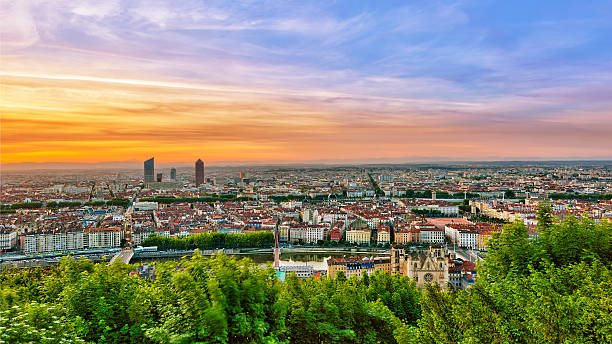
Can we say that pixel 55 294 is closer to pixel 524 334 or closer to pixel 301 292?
pixel 301 292

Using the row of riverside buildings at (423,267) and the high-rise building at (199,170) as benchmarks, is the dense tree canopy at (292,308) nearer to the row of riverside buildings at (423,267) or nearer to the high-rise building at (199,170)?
the row of riverside buildings at (423,267)

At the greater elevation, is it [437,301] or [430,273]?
[437,301]

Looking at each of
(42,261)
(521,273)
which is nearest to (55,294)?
(521,273)

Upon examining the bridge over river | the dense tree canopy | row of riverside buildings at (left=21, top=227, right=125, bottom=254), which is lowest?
the bridge over river

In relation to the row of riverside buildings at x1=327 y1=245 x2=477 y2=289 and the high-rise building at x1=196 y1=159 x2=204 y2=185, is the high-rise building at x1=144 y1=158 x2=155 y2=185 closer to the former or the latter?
the high-rise building at x1=196 y1=159 x2=204 y2=185

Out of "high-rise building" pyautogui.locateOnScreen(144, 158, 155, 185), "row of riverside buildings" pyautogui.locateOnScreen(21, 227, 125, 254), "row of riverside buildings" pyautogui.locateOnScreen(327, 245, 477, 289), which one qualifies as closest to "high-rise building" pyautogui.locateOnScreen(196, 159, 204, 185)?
"high-rise building" pyautogui.locateOnScreen(144, 158, 155, 185)

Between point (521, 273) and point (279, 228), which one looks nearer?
point (521, 273)

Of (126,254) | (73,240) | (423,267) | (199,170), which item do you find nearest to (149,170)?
(199,170)

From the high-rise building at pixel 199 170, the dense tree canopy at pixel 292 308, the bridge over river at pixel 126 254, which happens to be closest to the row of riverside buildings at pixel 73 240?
the bridge over river at pixel 126 254

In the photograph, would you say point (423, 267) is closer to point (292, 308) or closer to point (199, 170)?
point (292, 308)
